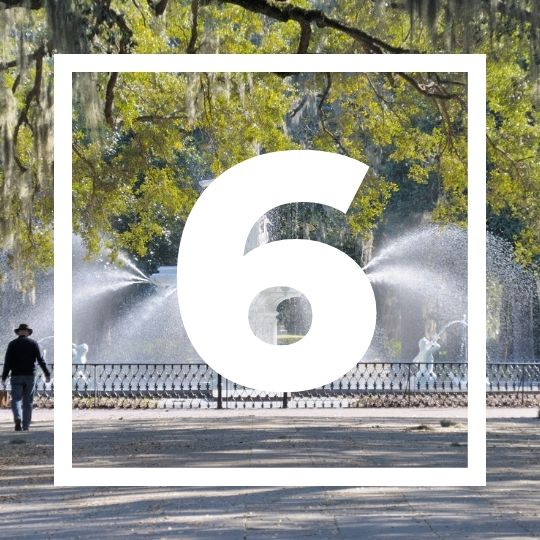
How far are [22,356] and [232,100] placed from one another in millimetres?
6721

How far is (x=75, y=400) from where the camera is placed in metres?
25.0

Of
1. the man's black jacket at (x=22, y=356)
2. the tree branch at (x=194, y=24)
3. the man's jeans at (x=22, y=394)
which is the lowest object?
the man's jeans at (x=22, y=394)

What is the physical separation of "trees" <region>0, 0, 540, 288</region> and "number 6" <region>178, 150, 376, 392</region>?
14.9 feet

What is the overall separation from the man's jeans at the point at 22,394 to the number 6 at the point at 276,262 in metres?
5.42

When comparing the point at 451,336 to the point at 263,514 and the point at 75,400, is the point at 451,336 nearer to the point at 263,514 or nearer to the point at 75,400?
the point at 75,400

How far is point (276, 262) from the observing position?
14.0m

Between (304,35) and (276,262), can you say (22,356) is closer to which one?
(304,35)

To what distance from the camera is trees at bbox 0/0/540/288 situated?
17.9 metres

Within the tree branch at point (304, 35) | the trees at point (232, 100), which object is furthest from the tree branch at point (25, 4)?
the tree branch at point (304, 35)

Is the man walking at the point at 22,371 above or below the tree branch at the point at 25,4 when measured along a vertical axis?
below

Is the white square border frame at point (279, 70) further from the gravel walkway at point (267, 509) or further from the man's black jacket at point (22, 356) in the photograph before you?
the man's black jacket at point (22, 356)

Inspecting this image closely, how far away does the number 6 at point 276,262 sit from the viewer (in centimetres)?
1237

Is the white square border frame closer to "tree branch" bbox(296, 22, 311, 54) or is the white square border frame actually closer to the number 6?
the number 6

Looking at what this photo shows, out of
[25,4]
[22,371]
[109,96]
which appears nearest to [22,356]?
[22,371]
